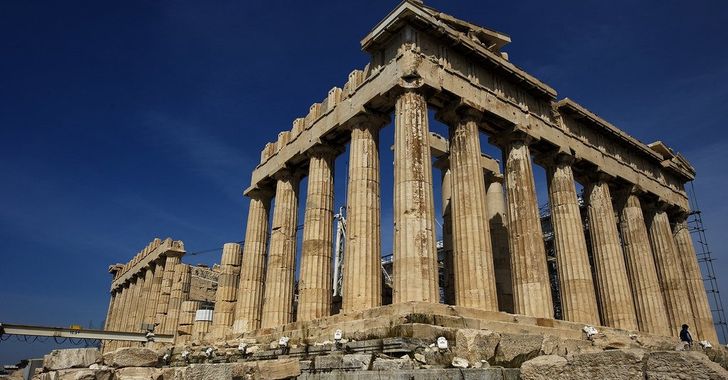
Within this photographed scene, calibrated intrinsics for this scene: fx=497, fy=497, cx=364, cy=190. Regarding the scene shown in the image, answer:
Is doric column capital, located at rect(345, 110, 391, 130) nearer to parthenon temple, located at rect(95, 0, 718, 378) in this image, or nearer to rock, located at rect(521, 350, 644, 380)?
parthenon temple, located at rect(95, 0, 718, 378)

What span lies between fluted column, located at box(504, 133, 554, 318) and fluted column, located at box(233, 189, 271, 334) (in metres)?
13.0

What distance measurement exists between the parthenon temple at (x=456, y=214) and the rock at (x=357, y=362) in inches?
85.9

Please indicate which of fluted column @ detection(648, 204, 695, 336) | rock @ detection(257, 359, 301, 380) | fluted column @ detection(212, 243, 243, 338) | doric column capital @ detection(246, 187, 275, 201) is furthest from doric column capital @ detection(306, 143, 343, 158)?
fluted column @ detection(648, 204, 695, 336)

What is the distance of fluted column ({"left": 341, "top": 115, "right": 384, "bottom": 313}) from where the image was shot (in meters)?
17.5

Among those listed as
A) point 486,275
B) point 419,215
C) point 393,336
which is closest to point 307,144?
point 419,215

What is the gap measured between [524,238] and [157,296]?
101 feet

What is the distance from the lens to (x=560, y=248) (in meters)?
21.7

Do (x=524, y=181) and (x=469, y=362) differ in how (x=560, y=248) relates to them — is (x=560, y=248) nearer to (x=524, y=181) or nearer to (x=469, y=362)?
(x=524, y=181)

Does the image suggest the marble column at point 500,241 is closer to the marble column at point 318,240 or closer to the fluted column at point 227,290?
the marble column at point 318,240

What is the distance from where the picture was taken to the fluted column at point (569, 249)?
67.1 feet

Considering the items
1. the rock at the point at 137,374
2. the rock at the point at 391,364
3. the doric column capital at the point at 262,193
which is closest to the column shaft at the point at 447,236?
the doric column capital at the point at 262,193

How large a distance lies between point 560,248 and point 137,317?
116ft

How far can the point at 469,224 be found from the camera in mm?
17500

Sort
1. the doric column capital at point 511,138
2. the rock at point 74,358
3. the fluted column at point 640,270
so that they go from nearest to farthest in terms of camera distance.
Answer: the rock at point 74,358 → the doric column capital at point 511,138 → the fluted column at point 640,270
